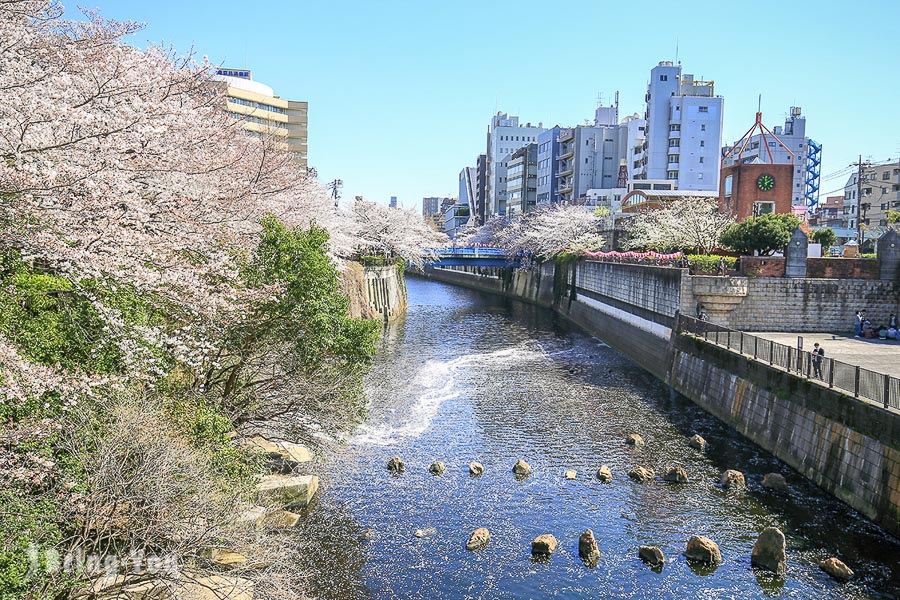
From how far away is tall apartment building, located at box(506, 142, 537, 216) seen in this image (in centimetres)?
12212

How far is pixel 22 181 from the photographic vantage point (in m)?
9.48

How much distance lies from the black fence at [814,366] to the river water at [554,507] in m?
2.86

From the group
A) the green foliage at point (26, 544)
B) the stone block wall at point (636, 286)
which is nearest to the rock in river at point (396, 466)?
the green foliage at point (26, 544)

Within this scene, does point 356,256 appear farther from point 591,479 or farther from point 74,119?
point 74,119

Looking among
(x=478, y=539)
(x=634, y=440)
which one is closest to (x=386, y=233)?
(x=634, y=440)

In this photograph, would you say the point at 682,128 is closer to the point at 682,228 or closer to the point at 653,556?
the point at 682,228

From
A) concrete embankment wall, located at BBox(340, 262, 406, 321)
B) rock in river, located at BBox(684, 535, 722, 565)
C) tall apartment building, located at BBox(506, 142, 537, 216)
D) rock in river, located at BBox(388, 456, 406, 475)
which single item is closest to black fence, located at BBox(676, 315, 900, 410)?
rock in river, located at BBox(684, 535, 722, 565)

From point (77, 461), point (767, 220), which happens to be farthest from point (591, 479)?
point (767, 220)

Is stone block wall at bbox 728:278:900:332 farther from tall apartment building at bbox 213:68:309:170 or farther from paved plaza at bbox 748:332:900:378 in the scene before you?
tall apartment building at bbox 213:68:309:170

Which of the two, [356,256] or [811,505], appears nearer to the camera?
[811,505]

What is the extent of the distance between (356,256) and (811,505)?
51.1 m

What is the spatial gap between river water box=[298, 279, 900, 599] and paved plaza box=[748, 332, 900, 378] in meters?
5.17

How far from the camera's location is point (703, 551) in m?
15.6

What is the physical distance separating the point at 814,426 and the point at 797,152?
105314 mm
